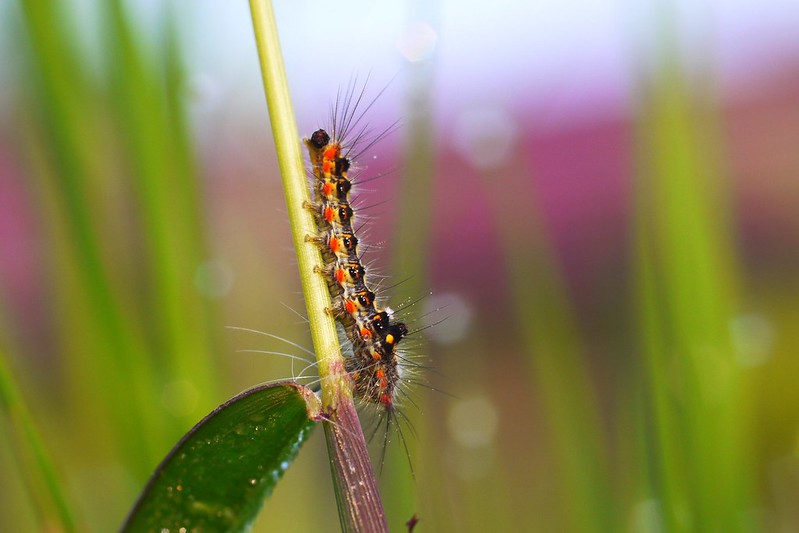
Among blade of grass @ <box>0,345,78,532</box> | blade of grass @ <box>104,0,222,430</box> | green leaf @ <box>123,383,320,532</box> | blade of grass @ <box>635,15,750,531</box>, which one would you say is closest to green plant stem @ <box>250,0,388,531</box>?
green leaf @ <box>123,383,320,532</box>

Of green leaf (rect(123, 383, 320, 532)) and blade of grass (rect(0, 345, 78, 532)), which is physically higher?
green leaf (rect(123, 383, 320, 532))

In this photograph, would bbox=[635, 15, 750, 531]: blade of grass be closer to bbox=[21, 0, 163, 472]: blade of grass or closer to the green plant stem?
the green plant stem

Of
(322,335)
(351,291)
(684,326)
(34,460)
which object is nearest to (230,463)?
(322,335)

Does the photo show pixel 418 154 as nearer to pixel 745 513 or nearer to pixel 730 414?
pixel 730 414

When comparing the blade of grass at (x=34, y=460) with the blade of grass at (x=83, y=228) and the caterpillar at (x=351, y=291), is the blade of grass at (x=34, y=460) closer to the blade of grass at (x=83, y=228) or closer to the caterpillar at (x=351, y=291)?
the blade of grass at (x=83, y=228)

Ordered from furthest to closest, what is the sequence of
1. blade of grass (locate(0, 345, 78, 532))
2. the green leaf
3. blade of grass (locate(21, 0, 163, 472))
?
blade of grass (locate(21, 0, 163, 472)) < blade of grass (locate(0, 345, 78, 532)) < the green leaf

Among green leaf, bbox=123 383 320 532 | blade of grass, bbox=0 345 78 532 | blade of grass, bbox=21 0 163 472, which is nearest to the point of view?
green leaf, bbox=123 383 320 532
